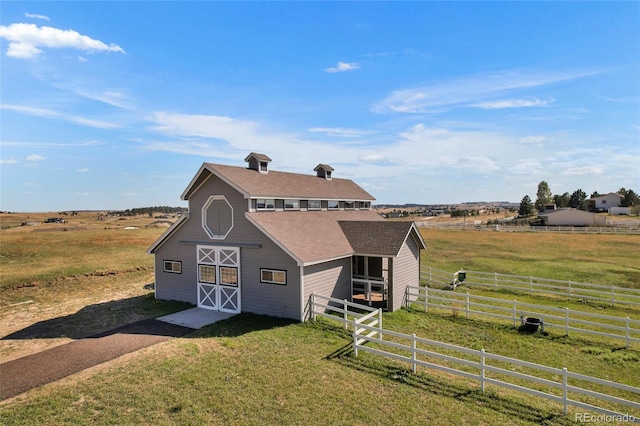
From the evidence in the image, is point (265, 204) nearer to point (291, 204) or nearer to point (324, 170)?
point (291, 204)

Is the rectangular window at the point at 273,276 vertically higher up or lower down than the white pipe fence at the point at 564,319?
higher up

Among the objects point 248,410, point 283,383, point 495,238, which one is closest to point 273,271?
point 283,383

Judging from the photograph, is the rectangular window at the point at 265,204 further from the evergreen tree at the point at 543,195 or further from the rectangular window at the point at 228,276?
the evergreen tree at the point at 543,195

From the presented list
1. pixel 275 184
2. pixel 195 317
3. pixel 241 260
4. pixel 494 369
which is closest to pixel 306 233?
pixel 241 260

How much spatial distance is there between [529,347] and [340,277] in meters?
8.54

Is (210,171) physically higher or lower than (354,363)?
higher

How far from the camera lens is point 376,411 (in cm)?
855

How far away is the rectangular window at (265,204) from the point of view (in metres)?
17.7

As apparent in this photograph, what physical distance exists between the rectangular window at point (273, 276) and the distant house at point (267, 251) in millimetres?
45

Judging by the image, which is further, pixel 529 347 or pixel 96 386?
pixel 529 347

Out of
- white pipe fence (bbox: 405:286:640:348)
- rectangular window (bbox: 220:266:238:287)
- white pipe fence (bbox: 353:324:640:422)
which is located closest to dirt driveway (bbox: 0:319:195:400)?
rectangular window (bbox: 220:266:238:287)

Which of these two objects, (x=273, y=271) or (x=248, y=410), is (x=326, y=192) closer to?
(x=273, y=271)

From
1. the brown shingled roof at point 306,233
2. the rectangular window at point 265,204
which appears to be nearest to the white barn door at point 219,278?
the brown shingled roof at point 306,233

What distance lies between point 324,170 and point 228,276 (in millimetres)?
13327
